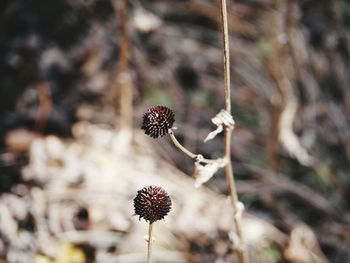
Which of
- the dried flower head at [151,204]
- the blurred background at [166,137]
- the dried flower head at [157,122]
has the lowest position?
the dried flower head at [151,204]

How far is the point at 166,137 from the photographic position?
8.04 ft

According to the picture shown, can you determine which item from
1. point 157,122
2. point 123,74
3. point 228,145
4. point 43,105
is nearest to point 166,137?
point 123,74

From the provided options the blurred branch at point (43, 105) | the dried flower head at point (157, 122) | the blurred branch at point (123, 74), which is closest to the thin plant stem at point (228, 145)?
the dried flower head at point (157, 122)

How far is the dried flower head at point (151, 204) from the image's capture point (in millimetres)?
1153

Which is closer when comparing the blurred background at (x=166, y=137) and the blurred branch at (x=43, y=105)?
the blurred background at (x=166, y=137)

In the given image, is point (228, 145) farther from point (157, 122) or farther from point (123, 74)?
point (123, 74)

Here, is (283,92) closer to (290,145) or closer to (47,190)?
(290,145)

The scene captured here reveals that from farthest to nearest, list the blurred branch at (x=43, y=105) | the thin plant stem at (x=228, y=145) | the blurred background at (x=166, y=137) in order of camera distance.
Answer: the blurred branch at (x=43, y=105) → the blurred background at (x=166, y=137) → the thin plant stem at (x=228, y=145)

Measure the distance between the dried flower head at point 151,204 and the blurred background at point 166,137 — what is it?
60cm

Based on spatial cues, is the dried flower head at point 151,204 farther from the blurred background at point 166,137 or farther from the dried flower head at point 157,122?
the blurred background at point 166,137

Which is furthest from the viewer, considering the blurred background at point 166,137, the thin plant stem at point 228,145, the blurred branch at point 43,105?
the blurred branch at point 43,105

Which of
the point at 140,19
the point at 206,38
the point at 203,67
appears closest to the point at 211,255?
the point at 140,19

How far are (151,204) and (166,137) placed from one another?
1.29 meters

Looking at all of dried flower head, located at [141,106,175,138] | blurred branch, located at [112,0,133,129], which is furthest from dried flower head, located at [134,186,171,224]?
blurred branch, located at [112,0,133,129]
